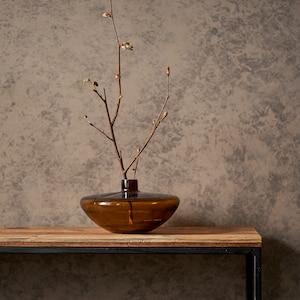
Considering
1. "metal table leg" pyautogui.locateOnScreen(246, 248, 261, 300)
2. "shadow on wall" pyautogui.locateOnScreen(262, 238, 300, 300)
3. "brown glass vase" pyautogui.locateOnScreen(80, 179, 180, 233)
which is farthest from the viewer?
"shadow on wall" pyautogui.locateOnScreen(262, 238, 300, 300)

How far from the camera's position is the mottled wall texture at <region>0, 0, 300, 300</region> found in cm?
255

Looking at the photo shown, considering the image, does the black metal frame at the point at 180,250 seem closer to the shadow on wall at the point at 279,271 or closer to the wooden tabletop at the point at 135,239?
the wooden tabletop at the point at 135,239

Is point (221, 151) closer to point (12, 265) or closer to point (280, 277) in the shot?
point (280, 277)

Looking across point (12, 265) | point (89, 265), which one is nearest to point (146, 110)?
point (89, 265)

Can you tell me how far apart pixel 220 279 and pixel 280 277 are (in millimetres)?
240

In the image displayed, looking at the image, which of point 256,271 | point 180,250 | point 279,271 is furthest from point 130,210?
point 279,271

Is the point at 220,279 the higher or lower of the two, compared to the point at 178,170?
lower

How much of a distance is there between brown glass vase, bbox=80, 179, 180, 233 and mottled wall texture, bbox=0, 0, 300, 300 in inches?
14.9

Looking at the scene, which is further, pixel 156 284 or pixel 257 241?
pixel 156 284

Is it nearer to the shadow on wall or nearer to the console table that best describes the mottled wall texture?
the shadow on wall

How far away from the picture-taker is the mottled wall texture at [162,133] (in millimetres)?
2547

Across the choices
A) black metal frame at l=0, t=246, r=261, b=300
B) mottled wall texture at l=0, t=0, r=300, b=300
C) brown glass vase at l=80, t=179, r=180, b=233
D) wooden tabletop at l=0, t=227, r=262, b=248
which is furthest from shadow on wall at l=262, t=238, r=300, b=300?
brown glass vase at l=80, t=179, r=180, b=233

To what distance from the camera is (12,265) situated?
8.53ft

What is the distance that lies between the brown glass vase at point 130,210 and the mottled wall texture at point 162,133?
14.9 inches
